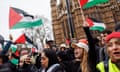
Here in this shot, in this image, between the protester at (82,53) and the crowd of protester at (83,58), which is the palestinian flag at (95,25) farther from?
the protester at (82,53)

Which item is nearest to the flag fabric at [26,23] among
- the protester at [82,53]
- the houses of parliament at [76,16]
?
the protester at [82,53]

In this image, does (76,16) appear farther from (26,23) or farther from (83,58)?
(83,58)

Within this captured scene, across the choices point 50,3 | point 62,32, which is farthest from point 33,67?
point 50,3

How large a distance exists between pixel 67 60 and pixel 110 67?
3.12 meters

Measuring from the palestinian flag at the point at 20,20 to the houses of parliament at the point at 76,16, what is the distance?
71.6ft

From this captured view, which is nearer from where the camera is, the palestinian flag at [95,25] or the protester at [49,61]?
the protester at [49,61]

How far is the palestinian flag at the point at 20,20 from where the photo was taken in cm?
914

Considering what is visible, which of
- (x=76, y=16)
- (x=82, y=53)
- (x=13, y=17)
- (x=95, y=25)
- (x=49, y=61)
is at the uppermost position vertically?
(x=76, y=16)

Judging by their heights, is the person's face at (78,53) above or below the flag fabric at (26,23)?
below

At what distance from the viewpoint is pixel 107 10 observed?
37.5 meters

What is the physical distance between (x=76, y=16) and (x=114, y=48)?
37013mm

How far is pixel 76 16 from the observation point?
128 feet

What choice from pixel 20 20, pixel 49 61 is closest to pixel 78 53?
pixel 49 61

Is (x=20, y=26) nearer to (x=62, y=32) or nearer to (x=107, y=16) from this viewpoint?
(x=107, y=16)
